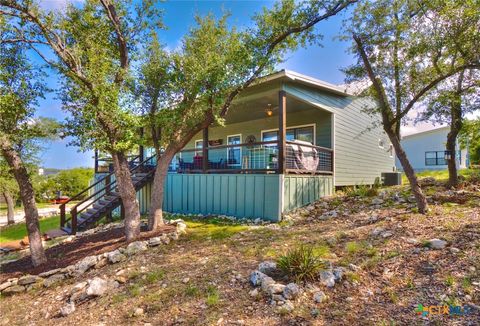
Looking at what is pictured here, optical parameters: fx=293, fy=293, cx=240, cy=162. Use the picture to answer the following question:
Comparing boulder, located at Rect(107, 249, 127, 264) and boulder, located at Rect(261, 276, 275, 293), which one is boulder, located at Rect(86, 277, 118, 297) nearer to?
boulder, located at Rect(107, 249, 127, 264)

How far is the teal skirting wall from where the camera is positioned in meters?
7.84

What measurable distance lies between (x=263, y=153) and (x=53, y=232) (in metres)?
7.34

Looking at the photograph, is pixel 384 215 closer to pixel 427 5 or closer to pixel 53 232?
pixel 427 5

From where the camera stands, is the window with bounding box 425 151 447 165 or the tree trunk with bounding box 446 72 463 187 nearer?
the tree trunk with bounding box 446 72 463 187

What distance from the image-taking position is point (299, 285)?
3568mm

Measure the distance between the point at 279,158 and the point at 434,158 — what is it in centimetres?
2081

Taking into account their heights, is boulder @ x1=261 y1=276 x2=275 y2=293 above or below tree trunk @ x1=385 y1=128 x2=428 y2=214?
below

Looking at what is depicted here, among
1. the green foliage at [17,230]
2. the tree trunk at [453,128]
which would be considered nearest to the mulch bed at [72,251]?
the green foliage at [17,230]

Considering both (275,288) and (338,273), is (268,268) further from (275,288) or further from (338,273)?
(338,273)

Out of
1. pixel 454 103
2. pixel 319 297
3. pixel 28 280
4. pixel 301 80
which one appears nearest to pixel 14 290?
pixel 28 280

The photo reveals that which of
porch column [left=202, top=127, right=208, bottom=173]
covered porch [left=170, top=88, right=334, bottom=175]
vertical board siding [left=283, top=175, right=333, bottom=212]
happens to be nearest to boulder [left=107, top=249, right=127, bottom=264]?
covered porch [left=170, top=88, right=334, bottom=175]

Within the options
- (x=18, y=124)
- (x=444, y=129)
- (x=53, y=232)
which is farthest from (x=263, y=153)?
(x=444, y=129)

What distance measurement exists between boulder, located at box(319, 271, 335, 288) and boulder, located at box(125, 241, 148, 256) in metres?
3.50

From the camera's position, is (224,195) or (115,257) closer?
(115,257)
